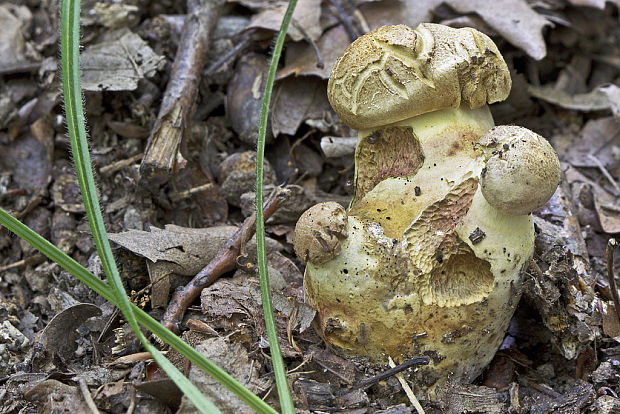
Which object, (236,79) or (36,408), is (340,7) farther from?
(36,408)

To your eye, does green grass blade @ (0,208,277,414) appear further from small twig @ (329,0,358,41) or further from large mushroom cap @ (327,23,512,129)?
small twig @ (329,0,358,41)

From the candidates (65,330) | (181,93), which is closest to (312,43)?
(181,93)

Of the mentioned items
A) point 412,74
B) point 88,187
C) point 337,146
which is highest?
point 88,187

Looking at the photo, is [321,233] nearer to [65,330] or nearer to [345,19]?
[65,330]

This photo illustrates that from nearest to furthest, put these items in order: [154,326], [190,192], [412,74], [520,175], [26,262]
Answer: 1. [154,326]
2. [520,175]
3. [412,74]
4. [26,262]
5. [190,192]

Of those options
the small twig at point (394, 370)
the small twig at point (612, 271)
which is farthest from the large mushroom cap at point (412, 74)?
the small twig at point (394, 370)

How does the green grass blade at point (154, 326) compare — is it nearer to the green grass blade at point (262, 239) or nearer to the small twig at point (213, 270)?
the green grass blade at point (262, 239)
